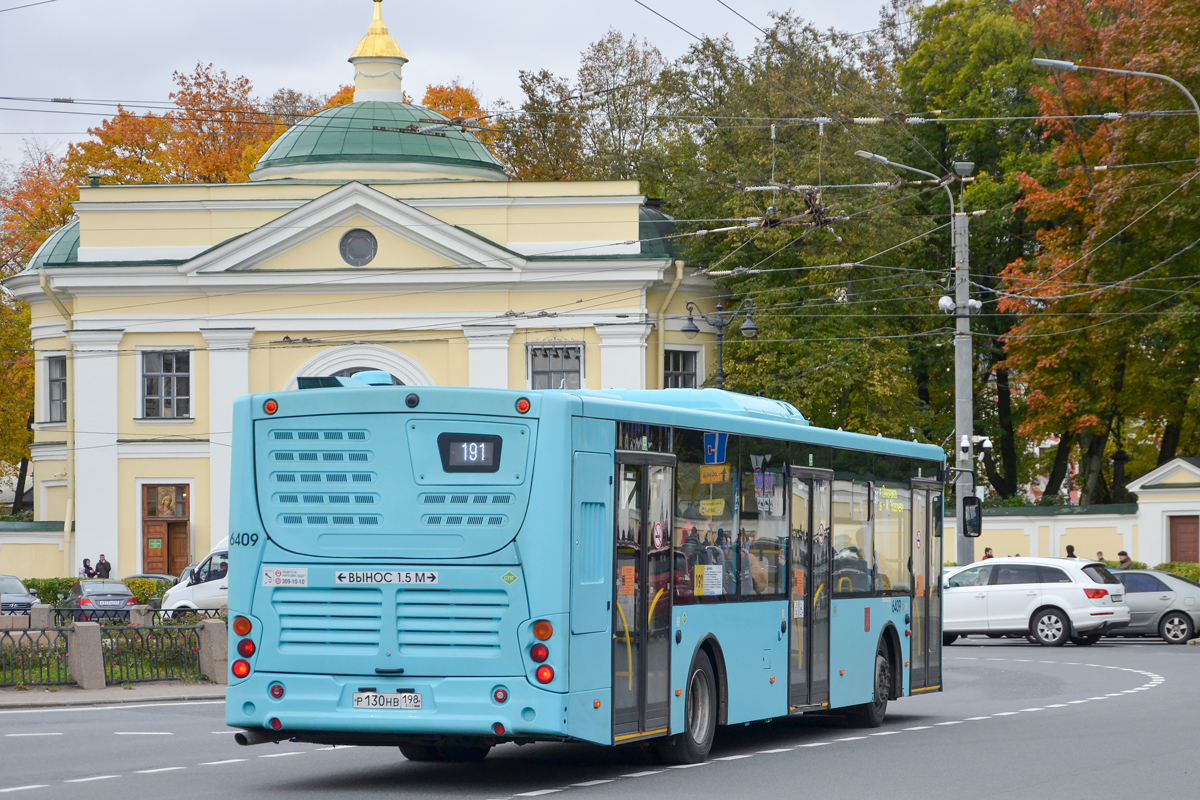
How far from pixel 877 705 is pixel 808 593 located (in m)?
2.26

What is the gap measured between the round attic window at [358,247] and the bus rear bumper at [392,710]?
3544cm

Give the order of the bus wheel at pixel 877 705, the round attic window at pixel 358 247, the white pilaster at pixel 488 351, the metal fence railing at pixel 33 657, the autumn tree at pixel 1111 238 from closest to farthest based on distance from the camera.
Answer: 1. the bus wheel at pixel 877 705
2. the metal fence railing at pixel 33 657
3. the autumn tree at pixel 1111 238
4. the white pilaster at pixel 488 351
5. the round attic window at pixel 358 247

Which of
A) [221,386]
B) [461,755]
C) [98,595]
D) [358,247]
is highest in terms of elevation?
[358,247]

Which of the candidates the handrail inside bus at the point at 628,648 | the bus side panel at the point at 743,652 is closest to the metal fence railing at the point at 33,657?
the bus side panel at the point at 743,652

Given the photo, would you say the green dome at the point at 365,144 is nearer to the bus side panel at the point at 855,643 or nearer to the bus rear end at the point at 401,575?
the bus side panel at the point at 855,643

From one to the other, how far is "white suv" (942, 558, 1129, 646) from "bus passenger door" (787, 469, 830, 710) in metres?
15.8

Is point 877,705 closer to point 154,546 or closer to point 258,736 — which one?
point 258,736

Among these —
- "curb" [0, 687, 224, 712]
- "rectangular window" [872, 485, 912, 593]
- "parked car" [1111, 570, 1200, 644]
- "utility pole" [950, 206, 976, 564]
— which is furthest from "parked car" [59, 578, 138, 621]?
"rectangular window" [872, 485, 912, 593]

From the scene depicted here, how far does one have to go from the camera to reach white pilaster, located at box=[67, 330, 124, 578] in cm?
4638

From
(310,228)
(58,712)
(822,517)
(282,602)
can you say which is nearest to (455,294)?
(310,228)

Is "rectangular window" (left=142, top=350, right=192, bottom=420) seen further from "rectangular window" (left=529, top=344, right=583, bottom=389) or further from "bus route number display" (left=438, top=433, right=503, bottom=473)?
"bus route number display" (left=438, top=433, right=503, bottom=473)

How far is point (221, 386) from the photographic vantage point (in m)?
46.4

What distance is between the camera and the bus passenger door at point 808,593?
47.9ft

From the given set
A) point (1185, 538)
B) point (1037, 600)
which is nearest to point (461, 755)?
point (1037, 600)
